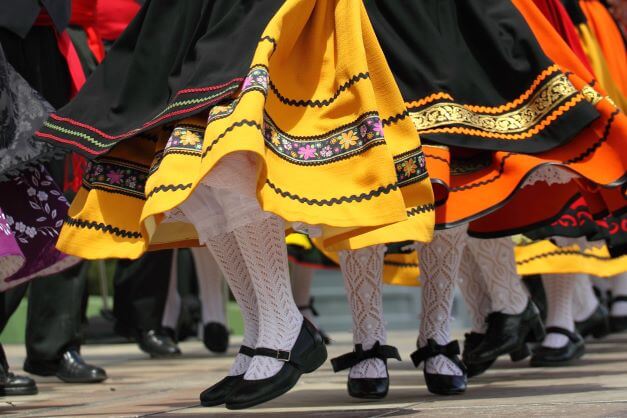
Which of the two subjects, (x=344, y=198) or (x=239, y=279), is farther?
(x=239, y=279)

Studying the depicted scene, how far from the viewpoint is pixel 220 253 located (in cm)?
302

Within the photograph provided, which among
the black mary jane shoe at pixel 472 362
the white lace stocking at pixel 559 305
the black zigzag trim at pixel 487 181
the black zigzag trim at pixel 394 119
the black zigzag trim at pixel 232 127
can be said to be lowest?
the black mary jane shoe at pixel 472 362

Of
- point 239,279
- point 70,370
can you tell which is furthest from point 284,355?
point 70,370

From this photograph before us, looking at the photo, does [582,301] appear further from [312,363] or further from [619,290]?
[312,363]

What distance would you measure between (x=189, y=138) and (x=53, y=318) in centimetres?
194

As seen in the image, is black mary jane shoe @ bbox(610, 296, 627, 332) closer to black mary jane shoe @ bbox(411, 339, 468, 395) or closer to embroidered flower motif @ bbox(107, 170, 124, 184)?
black mary jane shoe @ bbox(411, 339, 468, 395)

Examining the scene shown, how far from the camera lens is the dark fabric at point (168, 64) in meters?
2.77

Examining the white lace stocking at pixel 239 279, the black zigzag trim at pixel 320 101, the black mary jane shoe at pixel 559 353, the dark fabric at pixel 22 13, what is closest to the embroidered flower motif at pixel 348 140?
the black zigzag trim at pixel 320 101

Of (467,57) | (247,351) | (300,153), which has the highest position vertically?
(467,57)

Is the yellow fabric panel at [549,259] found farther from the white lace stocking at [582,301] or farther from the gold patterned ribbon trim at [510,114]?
the gold patterned ribbon trim at [510,114]

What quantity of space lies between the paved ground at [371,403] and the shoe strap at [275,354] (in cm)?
21

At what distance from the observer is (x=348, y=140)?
9.18 ft

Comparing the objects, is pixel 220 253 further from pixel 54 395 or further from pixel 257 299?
pixel 54 395

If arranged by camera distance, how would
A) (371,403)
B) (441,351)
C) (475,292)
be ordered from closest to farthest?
(371,403) < (441,351) < (475,292)
